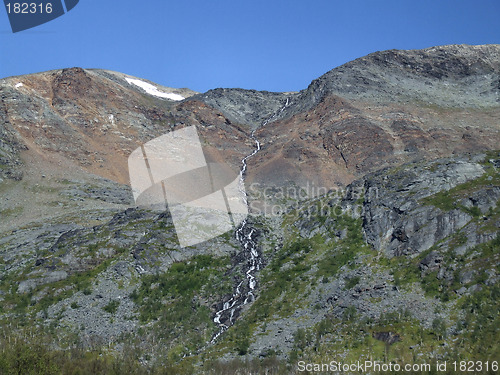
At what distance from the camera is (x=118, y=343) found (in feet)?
148

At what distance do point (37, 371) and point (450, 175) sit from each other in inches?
1758

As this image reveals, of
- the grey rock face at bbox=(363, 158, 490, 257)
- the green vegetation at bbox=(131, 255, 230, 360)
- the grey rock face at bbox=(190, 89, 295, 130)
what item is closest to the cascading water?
the green vegetation at bbox=(131, 255, 230, 360)

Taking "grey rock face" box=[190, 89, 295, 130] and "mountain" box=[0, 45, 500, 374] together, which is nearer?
"mountain" box=[0, 45, 500, 374]

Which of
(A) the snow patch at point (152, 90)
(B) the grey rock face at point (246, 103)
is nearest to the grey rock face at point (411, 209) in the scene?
(B) the grey rock face at point (246, 103)

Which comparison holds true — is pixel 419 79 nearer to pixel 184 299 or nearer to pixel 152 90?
pixel 184 299

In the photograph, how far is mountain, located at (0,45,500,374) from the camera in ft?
137

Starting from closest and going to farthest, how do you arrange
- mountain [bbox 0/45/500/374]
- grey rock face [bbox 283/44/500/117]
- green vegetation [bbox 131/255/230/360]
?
mountain [bbox 0/45/500/374], green vegetation [bbox 131/255/230/360], grey rock face [bbox 283/44/500/117]

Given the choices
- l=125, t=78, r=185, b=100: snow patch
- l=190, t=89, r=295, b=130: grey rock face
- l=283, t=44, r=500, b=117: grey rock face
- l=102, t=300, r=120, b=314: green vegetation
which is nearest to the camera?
→ l=102, t=300, r=120, b=314: green vegetation

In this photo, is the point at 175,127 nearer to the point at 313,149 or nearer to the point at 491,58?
the point at 313,149

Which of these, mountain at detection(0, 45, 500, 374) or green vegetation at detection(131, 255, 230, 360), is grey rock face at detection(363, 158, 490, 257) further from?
green vegetation at detection(131, 255, 230, 360)

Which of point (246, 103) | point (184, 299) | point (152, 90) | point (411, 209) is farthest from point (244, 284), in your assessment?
point (152, 90)

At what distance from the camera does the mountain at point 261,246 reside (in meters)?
41.7

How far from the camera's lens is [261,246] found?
6306 cm

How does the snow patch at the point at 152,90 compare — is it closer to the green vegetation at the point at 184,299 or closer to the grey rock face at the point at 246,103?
the grey rock face at the point at 246,103
